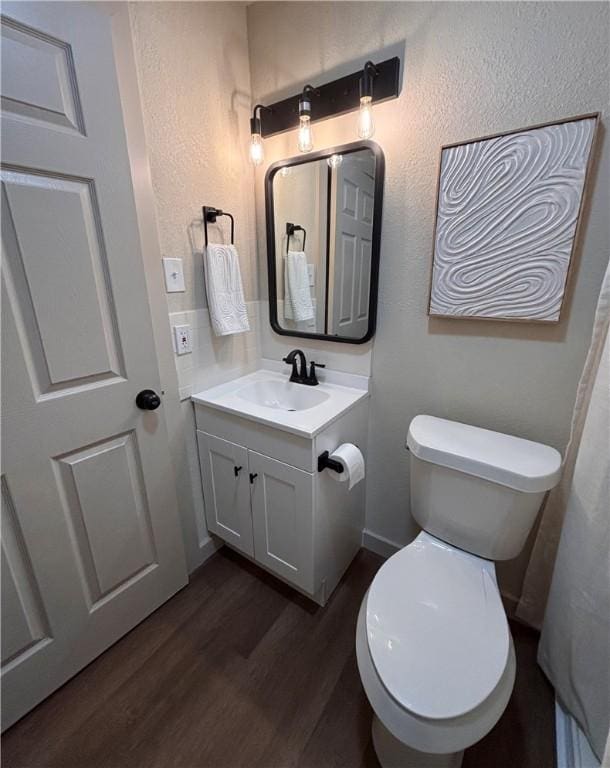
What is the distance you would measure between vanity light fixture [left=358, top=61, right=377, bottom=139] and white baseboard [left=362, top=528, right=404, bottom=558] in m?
1.66

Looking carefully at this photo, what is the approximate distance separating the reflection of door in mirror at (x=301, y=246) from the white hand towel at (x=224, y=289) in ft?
0.73

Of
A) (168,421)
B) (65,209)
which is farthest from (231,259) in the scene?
(168,421)

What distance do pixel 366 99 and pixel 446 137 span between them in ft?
0.96

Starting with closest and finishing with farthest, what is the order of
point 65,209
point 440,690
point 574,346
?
point 440,690 < point 65,209 < point 574,346

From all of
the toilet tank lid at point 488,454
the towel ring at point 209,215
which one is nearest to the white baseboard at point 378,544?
the toilet tank lid at point 488,454

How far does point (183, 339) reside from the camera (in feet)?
4.32

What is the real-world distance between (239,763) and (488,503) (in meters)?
1.04

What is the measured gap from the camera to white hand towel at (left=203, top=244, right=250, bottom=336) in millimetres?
1318

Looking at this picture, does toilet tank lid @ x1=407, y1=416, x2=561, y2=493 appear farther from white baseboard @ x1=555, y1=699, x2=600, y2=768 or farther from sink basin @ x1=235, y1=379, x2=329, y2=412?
white baseboard @ x1=555, y1=699, x2=600, y2=768

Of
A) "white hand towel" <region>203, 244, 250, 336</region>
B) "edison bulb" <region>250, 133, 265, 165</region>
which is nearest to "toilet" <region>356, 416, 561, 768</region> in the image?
"white hand towel" <region>203, 244, 250, 336</region>

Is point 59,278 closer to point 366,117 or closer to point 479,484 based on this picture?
point 366,117

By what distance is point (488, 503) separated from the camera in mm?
1027

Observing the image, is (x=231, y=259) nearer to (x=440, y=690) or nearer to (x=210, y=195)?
(x=210, y=195)

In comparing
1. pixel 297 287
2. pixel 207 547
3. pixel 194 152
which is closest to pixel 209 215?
pixel 194 152
